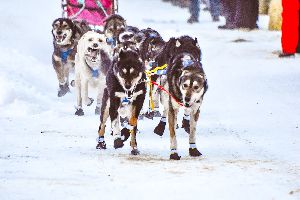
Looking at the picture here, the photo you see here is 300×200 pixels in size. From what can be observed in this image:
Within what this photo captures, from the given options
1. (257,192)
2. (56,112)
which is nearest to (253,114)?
(56,112)

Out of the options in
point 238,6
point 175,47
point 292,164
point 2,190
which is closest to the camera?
point 2,190

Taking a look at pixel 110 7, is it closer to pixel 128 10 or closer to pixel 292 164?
pixel 292 164

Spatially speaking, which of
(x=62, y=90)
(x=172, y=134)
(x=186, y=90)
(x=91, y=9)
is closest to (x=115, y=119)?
(x=172, y=134)

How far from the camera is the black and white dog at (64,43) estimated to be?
10.9m

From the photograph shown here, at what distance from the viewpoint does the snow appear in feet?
17.2

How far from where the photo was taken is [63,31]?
10.9m

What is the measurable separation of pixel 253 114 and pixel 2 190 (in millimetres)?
4955

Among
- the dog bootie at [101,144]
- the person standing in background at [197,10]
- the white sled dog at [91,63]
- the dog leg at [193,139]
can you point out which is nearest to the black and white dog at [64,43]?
the white sled dog at [91,63]

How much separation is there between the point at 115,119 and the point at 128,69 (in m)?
0.61

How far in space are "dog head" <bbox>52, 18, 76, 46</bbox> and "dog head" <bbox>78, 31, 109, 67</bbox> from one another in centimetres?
153

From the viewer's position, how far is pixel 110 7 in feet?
→ 53.9

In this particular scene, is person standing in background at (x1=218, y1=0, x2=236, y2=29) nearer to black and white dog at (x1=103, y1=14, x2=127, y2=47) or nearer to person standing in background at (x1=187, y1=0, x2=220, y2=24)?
person standing in background at (x1=187, y1=0, x2=220, y2=24)

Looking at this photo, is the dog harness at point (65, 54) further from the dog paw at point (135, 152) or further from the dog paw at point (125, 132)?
the dog paw at point (135, 152)

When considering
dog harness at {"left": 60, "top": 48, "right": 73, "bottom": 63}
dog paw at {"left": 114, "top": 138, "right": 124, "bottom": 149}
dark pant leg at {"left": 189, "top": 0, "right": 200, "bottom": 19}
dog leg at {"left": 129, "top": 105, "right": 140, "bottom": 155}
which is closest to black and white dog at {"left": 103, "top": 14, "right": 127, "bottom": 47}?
dog harness at {"left": 60, "top": 48, "right": 73, "bottom": 63}
